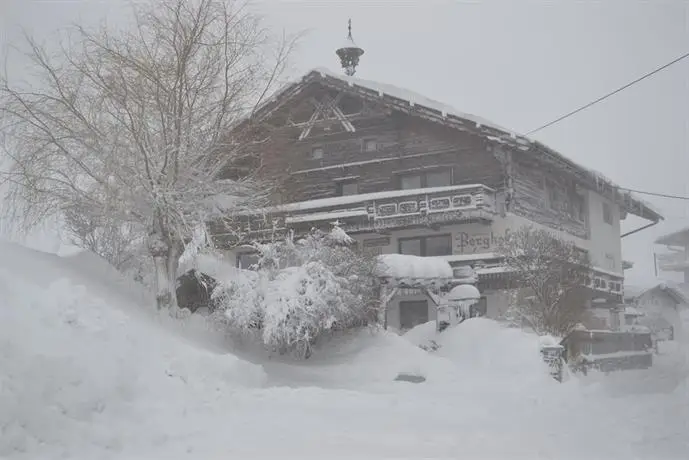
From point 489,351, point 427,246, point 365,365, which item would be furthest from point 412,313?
point 365,365

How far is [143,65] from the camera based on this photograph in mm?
7336

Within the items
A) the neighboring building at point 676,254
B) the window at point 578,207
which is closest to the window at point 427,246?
the window at point 578,207

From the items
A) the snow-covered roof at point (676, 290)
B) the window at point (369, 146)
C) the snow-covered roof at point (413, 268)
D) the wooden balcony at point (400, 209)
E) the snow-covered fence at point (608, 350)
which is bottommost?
the snow-covered fence at point (608, 350)

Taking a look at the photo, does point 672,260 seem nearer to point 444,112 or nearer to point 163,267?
point 163,267

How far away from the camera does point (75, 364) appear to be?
496 cm

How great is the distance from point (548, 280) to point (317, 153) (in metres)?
4.68

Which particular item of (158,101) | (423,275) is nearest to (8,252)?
(158,101)

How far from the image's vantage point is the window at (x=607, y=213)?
6983 millimetres

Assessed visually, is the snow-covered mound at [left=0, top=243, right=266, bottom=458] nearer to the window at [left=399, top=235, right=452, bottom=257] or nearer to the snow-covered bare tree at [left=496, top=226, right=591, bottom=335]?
the snow-covered bare tree at [left=496, top=226, right=591, bottom=335]

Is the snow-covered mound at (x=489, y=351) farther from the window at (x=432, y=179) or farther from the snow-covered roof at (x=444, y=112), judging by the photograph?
the window at (x=432, y=179)

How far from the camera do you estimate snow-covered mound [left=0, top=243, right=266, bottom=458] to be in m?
4.45

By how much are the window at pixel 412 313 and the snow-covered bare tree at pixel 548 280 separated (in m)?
1.27

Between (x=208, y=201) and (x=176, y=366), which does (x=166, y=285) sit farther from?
(x=176, y=366)

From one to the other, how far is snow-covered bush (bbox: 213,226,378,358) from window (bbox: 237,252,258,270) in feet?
0.74
